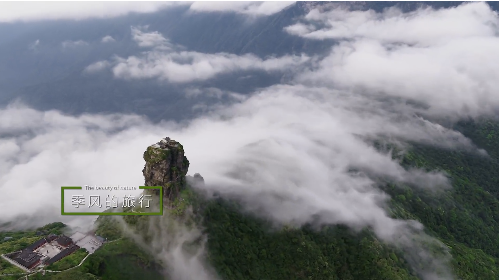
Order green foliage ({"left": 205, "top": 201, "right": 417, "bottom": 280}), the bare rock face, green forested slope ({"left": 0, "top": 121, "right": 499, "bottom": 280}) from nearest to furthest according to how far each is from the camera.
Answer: green forested slope ({"left": 0, "top": 121, "right": 499, "bottom": 280})
the bare rock face
green foliage ({"left": 205, "top": 201, "right": 417, "bottom": 280})

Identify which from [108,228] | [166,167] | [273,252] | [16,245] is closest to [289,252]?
[273,252]

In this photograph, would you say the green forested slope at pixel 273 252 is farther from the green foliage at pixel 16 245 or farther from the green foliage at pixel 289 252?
the green foliage at pixel 16 245

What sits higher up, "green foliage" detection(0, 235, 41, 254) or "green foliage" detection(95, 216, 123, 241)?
"green foliage" detection(95, 216, 123, 241)

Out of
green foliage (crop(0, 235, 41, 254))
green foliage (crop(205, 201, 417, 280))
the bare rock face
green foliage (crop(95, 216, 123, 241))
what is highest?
the bare rock face

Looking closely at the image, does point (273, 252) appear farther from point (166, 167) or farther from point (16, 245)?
point (16, 245)

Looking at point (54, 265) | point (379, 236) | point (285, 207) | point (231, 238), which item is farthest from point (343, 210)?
point (54, 265)

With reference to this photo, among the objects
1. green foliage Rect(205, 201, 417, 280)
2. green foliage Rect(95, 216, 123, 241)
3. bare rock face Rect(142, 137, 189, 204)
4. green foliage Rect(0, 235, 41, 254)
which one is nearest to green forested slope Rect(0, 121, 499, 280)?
green foliage Rect(205, 201, 417, 280)

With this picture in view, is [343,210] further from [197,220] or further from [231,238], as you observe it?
[197,220]

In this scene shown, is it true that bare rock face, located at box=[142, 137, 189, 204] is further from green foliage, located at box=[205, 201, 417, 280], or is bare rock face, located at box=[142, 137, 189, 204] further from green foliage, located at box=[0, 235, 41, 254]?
green foliage, located at box=[0, 235, 41, 254]

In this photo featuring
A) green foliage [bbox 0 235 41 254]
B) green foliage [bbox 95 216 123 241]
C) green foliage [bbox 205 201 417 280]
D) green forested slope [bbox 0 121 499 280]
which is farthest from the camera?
green foliage [bbox 205 201 417 280]
